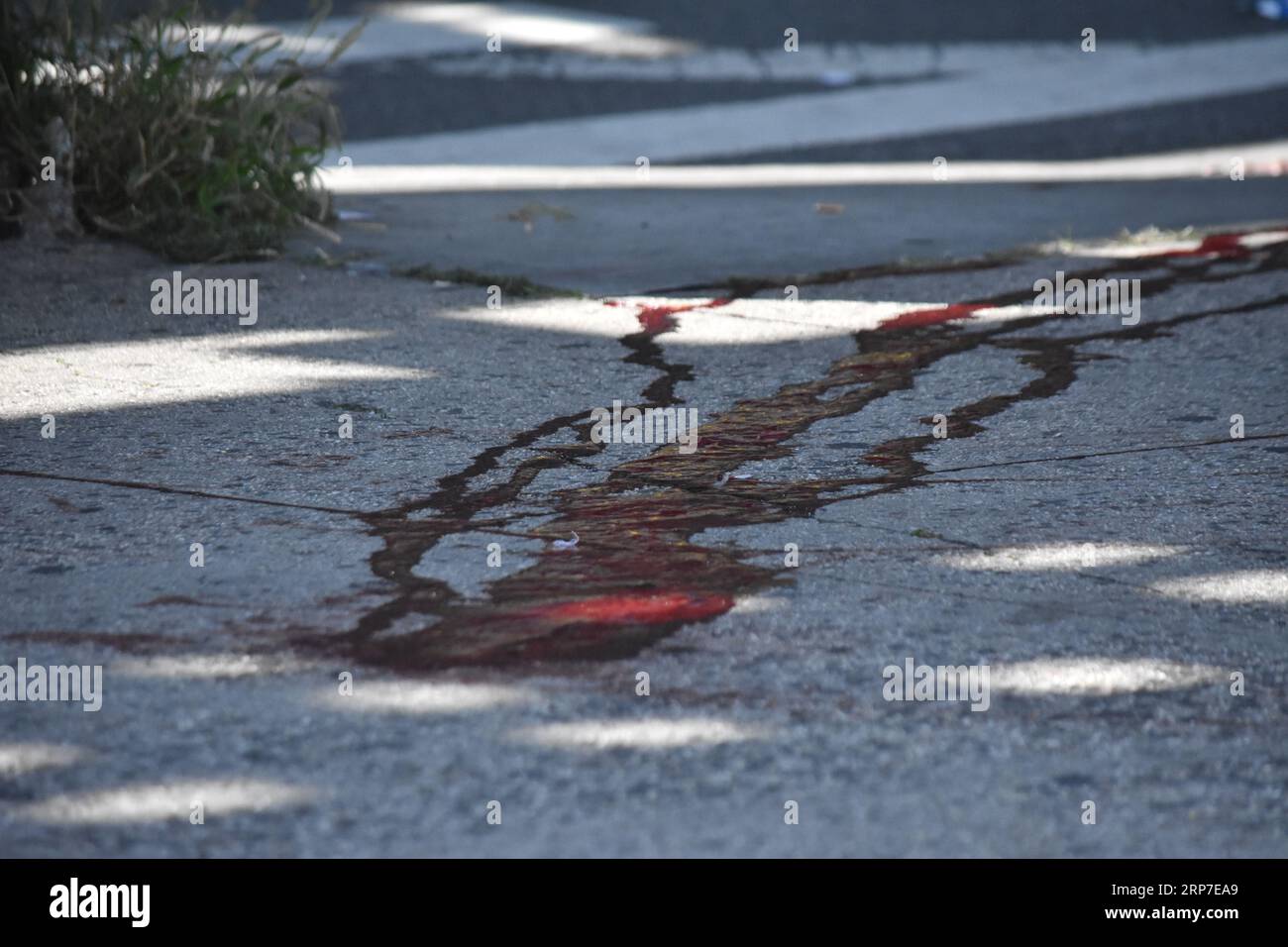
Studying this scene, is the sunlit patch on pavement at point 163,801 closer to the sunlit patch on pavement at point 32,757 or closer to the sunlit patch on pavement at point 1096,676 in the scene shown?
the sunlit patch on pavement at point 32,757

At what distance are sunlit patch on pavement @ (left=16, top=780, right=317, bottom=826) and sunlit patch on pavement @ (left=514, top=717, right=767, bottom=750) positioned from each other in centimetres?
38

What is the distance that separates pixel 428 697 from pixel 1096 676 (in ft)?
3.71

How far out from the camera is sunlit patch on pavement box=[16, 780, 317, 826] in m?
2.20

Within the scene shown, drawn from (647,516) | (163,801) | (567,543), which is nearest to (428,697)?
(163,801)

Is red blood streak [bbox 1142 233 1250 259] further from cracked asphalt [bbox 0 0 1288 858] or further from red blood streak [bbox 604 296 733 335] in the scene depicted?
red blood streak [bbox 604 296 733 335]

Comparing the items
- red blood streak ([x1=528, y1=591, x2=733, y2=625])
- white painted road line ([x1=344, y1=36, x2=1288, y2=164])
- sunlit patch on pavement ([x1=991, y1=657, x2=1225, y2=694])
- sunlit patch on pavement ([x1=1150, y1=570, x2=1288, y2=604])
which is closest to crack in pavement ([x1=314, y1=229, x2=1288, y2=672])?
A: red blood streak ([x1=528, y1=591, x2=733, y2=625])

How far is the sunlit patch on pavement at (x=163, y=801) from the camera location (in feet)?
7.22

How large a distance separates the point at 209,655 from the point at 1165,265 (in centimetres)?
440

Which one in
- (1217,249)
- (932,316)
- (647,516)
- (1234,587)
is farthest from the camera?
(1217,249)

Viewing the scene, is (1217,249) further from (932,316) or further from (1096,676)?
(1096,676)

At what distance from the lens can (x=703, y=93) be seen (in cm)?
1059

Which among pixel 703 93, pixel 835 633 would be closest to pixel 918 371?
pixel 835 633

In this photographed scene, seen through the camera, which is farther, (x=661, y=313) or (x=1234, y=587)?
(x=661, y=313)

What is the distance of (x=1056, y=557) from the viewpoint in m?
3.18
